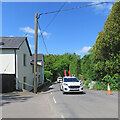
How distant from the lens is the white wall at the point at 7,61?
16844mm

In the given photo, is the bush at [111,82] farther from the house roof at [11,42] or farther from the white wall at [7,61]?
the house roof at [11,42]

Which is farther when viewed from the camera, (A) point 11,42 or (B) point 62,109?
(A) point 11,42

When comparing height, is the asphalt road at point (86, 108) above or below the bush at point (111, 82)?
below

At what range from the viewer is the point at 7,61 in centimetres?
1692

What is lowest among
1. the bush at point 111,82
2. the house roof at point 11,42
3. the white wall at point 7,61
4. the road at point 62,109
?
the road at point 62,109

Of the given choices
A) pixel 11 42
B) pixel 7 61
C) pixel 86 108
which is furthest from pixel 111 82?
pixel 11 42

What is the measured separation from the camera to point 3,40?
745 inches

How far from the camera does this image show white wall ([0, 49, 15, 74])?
1684cm

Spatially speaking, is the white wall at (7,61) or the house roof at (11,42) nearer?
the white wall at (7,61)

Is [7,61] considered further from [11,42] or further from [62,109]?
[62,109]

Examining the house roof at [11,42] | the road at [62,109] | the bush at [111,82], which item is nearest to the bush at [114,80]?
the bush at [111,82]

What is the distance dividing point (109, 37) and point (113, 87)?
5299 mm

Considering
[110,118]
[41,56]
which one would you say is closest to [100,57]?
[110,118]

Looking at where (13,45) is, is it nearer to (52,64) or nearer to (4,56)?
(4,56)
